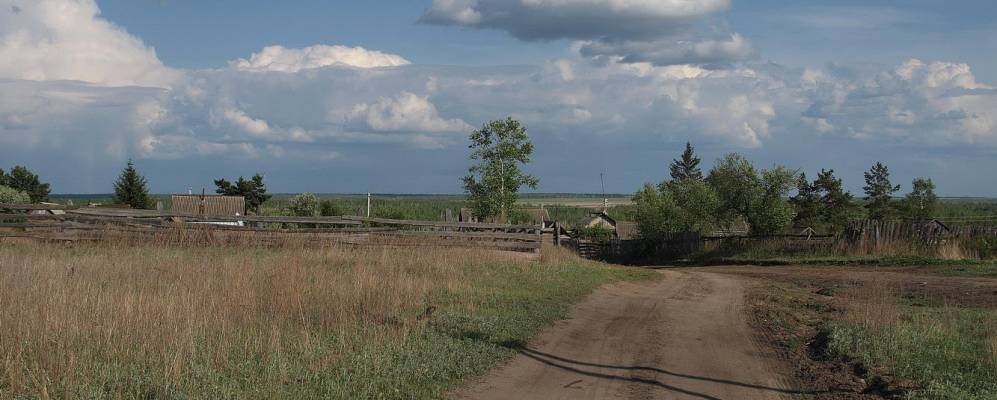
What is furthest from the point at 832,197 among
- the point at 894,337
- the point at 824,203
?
the point at 894,337

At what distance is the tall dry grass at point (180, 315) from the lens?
7.55 meters

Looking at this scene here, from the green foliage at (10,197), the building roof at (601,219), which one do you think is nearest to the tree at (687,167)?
the building roof at (601,219)

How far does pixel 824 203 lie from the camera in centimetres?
8112

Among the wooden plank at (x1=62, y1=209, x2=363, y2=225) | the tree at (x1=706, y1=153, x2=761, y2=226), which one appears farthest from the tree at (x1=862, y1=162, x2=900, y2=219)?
the wooden plank at (x1=62, y1=209, x2=363, y2=225)

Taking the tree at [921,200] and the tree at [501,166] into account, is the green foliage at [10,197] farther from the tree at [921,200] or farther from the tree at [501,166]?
the tree at [921,200]

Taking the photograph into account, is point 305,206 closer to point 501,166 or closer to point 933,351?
point 501,166

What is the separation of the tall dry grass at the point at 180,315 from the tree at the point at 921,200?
71.5 m

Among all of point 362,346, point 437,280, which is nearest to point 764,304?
point 437,280

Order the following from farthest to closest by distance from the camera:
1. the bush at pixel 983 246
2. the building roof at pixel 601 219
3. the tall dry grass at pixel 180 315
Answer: the building roof at pixel 601 219, the bush at pixel 983 246, the tall dry grass at pixel 180 315

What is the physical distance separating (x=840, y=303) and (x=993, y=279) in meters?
9.13

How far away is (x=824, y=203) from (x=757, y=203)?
34.8m

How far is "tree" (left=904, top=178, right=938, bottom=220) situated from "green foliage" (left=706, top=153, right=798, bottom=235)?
3188 cm

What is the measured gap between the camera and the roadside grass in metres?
7.32

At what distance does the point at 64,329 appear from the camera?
8.63 meters
